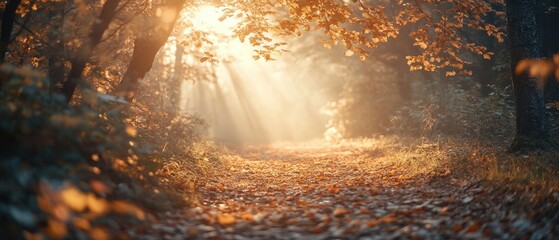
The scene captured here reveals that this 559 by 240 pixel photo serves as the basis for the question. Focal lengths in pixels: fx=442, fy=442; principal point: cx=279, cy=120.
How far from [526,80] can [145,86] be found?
1286cm

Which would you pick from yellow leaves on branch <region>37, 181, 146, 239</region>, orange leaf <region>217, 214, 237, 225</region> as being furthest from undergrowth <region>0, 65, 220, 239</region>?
orange leaf <region>217, 214, 237, 225</region>

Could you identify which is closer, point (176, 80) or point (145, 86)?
point (145, 86)

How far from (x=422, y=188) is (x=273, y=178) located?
12.8ft

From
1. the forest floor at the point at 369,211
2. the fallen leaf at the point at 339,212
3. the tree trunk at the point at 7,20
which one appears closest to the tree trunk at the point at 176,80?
the forest floor at the point at 369,211

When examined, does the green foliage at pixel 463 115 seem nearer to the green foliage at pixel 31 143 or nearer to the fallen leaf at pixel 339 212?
the fallen leaf at pixel 339 212

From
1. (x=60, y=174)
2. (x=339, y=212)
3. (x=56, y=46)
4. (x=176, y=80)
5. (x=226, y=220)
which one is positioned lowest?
(x=339, y=212)

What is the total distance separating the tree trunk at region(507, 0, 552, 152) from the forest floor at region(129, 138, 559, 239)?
167cm

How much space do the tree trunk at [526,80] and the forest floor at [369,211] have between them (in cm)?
167

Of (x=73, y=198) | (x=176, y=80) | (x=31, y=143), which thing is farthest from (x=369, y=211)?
(x=176, y=80)

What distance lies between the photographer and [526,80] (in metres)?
9.59

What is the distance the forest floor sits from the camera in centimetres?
494

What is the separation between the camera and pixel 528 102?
9.67 m

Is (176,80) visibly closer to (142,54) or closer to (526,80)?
(142,54)

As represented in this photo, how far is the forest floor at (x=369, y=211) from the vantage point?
16.2ft
